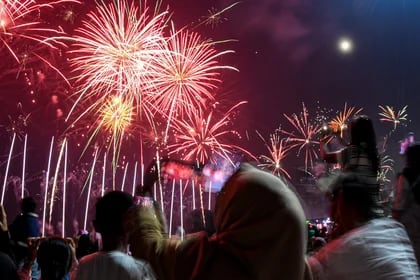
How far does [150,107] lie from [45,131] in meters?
12.8

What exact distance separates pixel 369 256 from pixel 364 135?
49.5 inches

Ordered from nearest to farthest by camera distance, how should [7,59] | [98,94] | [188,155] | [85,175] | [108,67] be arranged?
[108,67] → [98,94] → [188,155] → [7,59] → [85,175]

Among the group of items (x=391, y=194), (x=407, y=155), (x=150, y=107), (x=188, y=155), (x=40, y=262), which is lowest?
(x=40, y=262)

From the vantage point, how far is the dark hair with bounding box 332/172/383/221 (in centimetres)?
282

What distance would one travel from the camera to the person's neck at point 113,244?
3.26 meters

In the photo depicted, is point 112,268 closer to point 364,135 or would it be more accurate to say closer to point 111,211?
point 111,211

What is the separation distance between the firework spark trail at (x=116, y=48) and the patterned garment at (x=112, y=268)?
9911mm

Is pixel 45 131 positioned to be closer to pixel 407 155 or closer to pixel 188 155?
pixel 188 155

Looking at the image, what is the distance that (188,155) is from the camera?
636 inches

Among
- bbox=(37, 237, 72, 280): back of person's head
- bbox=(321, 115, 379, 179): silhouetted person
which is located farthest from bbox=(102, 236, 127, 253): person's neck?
→ bbox=(321, 115, 379, 179): silhouetted person

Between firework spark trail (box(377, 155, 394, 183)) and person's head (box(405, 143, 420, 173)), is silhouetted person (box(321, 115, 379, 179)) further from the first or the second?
person's head (box(405, 143, 420, 173))

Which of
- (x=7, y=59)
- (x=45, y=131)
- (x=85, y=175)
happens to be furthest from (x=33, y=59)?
(x=85, y=175)

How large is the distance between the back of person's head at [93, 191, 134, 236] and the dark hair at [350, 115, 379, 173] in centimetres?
142

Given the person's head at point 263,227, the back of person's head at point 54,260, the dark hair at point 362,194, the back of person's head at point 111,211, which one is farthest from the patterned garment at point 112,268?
the person's head at point 263,227
